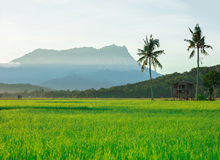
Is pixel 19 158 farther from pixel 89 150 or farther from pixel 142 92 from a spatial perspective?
pixel 142 92

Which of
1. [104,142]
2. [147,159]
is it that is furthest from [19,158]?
[147,159]

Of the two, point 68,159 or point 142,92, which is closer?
point 68,159

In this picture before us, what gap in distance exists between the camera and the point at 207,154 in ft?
15.7

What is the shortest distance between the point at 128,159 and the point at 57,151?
169 centimetres

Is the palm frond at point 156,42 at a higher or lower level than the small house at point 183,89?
higher

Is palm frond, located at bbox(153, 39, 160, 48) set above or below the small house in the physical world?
above

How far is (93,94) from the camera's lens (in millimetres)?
79125

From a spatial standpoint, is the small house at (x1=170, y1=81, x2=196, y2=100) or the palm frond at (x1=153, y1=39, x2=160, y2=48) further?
the small house at (x1=170, y1=81, x2=196, y2=100)

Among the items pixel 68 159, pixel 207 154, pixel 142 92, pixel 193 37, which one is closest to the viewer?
pixel 68 159

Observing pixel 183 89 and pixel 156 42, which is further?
pixel 183 89

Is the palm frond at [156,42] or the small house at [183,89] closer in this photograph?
the palm frond at [156,42]

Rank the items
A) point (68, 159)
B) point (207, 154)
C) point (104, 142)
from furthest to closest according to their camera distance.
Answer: point (104, 142) < point (207, 154) < point (68, 159)

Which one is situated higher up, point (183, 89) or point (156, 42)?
point (156, 42)

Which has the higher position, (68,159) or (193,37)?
(193,37)
